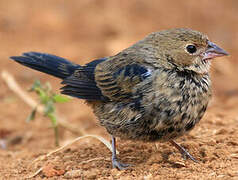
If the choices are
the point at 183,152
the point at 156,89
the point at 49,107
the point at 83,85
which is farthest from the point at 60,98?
the point at 183,152

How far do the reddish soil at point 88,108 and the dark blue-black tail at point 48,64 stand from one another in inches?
34.2

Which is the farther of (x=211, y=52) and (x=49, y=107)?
(x=49, y=107)

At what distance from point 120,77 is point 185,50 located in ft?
2.26

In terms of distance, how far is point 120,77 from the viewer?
4426 mm

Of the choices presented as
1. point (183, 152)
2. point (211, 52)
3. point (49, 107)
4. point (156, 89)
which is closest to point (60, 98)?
point (49, 107)

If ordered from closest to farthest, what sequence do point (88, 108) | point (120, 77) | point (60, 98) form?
point (120, 77) < point (60, 98) < point (88, 108)

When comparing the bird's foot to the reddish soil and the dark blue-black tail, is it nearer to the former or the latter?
the reddish soil

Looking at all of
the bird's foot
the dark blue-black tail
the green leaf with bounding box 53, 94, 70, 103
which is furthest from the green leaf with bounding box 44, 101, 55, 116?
the bird's foot

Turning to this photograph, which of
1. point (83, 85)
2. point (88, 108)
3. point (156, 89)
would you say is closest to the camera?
point (156, 89)

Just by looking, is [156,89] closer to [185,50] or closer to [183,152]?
[185,50]

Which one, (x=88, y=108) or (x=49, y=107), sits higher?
(x=88, y=108)

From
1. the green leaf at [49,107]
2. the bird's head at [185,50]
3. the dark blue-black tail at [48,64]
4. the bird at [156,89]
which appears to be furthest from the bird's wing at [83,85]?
the bird's head at [185,50]

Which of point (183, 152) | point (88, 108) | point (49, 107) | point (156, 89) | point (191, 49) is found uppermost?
point (88, 108)

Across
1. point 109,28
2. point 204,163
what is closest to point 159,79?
point 204,163
